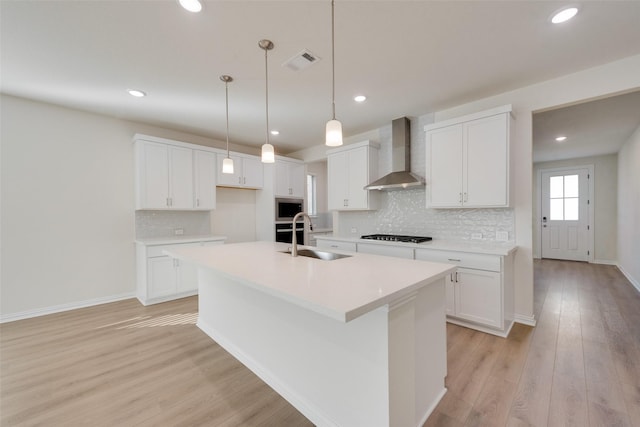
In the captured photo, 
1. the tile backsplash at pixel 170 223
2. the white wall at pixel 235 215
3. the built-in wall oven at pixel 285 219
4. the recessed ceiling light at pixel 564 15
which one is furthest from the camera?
the built-in wall oven at pixel 285 219

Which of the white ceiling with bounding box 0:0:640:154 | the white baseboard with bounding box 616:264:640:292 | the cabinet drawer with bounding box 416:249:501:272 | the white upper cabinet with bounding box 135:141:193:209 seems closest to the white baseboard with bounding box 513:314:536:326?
the cabinet drawer with bounding box 416:249:501:272

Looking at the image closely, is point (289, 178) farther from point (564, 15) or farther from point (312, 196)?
point (564, 15)

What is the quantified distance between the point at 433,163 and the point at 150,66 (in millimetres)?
3176

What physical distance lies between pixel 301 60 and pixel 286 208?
122 inches

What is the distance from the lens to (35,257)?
3158 millimetres

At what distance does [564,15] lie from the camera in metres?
1.76

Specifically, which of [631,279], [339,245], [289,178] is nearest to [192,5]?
[339,245]

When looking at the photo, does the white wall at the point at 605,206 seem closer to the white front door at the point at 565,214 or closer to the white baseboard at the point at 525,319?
the white front door at the point at 565,214

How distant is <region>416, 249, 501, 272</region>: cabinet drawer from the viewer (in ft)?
8.29

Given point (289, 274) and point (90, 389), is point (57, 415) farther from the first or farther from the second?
point (289, 274)

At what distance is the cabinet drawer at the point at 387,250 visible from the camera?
3.10 meters

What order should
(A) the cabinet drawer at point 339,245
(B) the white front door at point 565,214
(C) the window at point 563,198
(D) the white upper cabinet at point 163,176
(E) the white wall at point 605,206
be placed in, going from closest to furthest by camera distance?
(D) the white upper cabinet at point 163,176 < (A) the cabinet drawer at point 339,245 < (E) the white wall at point 605,206 < (B) the white front door at point 565,214 < (C) the window at point 563,198

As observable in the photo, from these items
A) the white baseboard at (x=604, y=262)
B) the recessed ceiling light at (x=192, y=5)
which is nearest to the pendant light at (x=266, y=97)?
the recessed ceiling light at (x=192, y=5)

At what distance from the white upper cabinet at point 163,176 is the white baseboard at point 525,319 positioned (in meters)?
4.54
